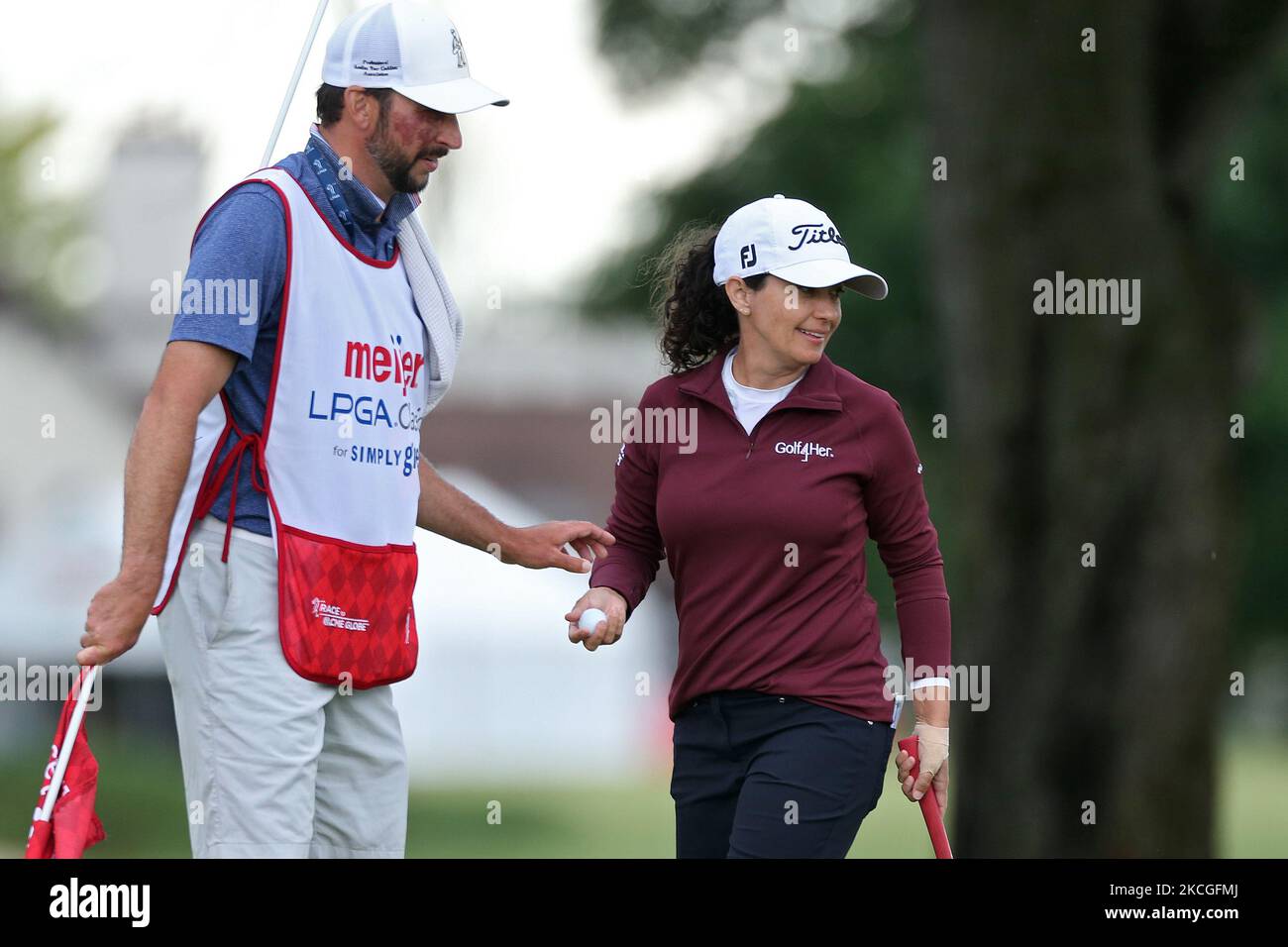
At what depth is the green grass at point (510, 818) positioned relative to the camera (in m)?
23.9

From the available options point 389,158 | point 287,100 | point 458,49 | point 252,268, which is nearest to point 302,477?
point 252,268

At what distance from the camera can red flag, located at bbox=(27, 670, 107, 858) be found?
13.0ft

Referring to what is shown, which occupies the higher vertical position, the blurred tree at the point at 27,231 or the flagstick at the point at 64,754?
the blurred tree at the point at 27,231

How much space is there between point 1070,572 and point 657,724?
115ft

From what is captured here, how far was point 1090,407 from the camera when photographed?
988cm

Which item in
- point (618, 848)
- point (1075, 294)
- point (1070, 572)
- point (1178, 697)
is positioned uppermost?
point (1075, 294)

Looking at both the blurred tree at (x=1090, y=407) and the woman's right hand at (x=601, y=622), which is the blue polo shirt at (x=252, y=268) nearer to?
the woman's right hand at (x=601, y=622)

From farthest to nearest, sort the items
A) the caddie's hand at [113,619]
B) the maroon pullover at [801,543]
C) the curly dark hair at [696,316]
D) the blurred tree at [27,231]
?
the blurred tree at [27,231] < the curly dark hair at [696,316] < the maroon pullover at [801,543] < the caddie's hand at [113,619]

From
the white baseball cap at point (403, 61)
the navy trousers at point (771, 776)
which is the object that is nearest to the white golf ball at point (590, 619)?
the navy trousers at point (771, 776)

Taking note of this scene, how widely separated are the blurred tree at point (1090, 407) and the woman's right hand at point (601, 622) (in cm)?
573

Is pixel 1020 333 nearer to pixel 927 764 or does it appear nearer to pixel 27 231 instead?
pixel 927 764
